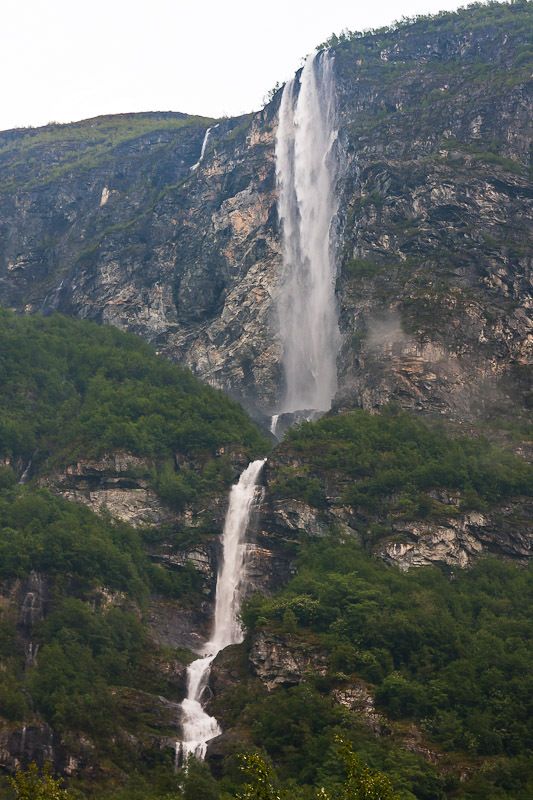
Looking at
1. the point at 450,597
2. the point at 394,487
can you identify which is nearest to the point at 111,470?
the point at 394,487

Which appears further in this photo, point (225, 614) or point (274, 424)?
point (274, 424)

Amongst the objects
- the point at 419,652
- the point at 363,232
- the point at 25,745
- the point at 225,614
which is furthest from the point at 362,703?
the point at 363,232

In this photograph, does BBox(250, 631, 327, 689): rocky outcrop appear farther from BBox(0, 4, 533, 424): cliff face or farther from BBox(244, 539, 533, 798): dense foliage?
BBox(0, 4, 533, 424): cliff face

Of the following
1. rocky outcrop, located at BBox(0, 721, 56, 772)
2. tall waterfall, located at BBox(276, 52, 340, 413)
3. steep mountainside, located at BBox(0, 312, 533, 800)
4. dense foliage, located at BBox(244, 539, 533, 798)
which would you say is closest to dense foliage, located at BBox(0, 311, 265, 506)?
steep mountainside, located at BBox(0, 312, 533, 800)

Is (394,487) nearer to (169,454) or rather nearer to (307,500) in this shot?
(307,500)

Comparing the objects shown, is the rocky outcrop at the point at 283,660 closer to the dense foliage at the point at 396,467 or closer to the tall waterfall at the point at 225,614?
the tall waterfall at the point at 225,614

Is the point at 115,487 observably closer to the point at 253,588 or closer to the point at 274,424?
the point at 253,588

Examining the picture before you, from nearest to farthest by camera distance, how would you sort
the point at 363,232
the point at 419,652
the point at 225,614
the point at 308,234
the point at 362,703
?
the point at 362,703, the point at 419,652, the point at 225,614, the point at 363,232, the point at 308,234
